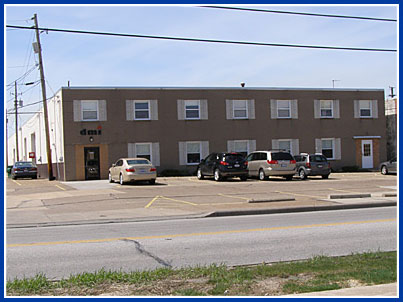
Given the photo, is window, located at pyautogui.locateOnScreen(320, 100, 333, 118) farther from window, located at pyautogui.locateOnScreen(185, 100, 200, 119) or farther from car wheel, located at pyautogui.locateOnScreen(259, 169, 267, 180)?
car wheel, located at pyautogui.locateOnScreen(259, 169, 267, 180)

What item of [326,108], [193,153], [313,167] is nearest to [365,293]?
[313,167]

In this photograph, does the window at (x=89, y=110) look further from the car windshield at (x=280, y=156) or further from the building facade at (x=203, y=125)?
the car windshield at (x=280, y=156)

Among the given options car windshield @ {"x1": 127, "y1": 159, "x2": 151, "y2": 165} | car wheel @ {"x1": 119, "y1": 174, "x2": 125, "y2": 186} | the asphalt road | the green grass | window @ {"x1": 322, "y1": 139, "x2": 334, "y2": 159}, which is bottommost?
the asphalt road

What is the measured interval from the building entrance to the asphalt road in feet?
65.8

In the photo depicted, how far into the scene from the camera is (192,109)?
36719mm

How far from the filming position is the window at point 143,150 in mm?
35375

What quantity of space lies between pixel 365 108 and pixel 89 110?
2167 cm

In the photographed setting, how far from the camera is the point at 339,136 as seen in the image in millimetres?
40188

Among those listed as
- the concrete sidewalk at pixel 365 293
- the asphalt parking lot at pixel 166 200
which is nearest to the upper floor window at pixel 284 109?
the asphalt parking lot at pixel 166 200

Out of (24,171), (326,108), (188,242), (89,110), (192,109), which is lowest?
(188,242)

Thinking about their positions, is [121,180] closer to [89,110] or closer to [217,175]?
[217,175]

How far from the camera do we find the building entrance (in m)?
34.0

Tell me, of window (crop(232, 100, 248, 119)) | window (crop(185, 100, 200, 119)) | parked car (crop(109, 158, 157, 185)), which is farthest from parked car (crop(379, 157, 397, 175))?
parked car (crop(109, 158, 157, 185))

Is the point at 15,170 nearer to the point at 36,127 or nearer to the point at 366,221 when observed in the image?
the point at 36,127
